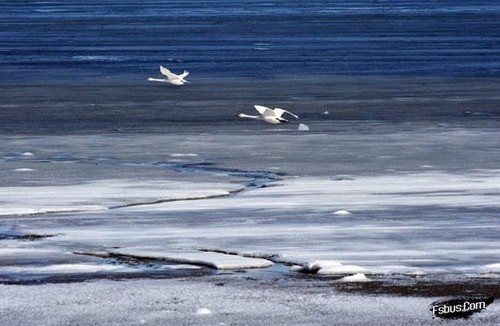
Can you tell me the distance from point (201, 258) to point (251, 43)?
3229 centimetres

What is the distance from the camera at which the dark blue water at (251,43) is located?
3091 centimetres

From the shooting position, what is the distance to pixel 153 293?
319 inches

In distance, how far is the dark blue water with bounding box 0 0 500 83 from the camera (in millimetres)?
30906

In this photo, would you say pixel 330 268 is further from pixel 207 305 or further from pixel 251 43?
pixel 251 43

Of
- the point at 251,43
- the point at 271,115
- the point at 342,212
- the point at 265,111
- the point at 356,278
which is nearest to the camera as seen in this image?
the point at 356,278

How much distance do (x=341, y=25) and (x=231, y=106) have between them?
104 ft

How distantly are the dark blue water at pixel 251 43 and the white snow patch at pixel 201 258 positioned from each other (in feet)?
62.5

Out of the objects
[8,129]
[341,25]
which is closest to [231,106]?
[8,129]

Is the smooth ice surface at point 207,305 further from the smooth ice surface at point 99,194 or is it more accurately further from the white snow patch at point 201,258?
the smooth ice surface at point 99,194

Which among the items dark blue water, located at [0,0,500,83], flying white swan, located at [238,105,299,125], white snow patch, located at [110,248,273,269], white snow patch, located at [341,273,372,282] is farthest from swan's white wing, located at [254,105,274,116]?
white snow patch, located at [341,273,372,282]

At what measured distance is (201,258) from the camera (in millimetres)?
9188

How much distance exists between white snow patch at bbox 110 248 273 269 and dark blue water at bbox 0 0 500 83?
62.5 ft

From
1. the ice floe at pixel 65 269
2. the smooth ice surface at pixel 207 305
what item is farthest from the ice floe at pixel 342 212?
the smooth ice surface at pixel 207 305

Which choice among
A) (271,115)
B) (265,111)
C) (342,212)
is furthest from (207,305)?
(265,111)
